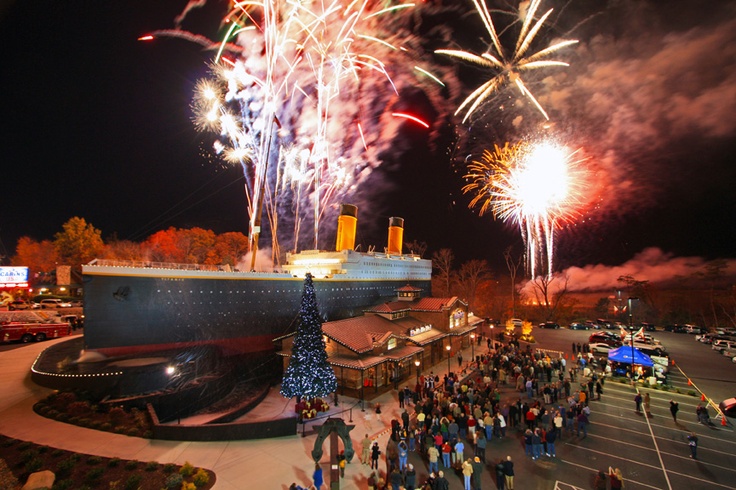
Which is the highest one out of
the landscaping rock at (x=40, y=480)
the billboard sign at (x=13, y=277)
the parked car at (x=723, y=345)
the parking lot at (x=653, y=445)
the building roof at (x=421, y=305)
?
the billboard sign at (x=13, y=277)

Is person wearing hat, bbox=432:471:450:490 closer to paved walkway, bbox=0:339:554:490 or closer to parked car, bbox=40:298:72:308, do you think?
paved walkway, bbox=0:339:554:490

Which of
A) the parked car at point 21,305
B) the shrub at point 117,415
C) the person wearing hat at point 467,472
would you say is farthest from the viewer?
the parked car at point 21,305

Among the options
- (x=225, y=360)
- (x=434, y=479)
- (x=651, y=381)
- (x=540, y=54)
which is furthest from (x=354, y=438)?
(x=540, y=54)

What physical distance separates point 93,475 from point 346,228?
2509 cm

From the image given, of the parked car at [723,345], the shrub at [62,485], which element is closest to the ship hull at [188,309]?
the shrub at [62,485]

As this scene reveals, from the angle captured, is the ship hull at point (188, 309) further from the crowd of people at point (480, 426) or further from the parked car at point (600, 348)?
the parked car at point (600, 348)

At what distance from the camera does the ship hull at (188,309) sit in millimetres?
17750

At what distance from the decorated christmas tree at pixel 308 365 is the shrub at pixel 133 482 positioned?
6.20m

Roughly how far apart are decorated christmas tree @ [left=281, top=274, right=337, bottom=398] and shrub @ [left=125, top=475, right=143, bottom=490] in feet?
20.4

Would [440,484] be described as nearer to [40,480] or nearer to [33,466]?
[40,480]

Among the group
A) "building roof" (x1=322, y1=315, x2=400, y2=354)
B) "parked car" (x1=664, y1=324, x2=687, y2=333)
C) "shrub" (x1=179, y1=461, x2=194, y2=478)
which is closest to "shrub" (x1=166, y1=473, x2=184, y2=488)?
"shrub" (x1=179, y1=461, x2=194, y2=478)

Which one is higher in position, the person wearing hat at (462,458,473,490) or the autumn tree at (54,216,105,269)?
the autumn tree at (54,216,105,269)

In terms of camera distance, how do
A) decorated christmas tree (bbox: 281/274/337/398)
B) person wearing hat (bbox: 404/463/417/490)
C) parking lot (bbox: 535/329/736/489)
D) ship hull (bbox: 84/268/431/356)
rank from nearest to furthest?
person wearing hat (bbox: 404/463/417/490)
parking lot (bbox: 535/329/736/489)
decorated christmas tree (bbox: 281/274/337/398)
ship hull (bbox: 84/268/431/356)

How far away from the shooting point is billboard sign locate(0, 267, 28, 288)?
30.6 metres
